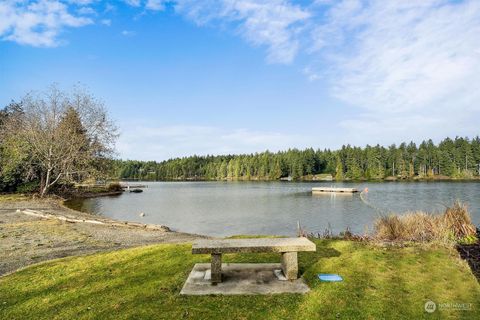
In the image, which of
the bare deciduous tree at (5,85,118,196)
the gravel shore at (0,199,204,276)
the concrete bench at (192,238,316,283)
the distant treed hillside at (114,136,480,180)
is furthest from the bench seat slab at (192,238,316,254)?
the distant treed hillside at (114,136,480,180)

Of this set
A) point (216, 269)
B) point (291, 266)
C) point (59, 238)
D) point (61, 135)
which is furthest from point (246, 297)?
point (61, 135)

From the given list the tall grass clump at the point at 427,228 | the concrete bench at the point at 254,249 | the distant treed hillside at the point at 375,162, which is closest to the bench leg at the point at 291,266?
the concrete bench at the point at 254,249

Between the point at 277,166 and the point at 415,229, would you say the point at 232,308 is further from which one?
the point at 277,166

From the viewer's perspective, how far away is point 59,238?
15.1m

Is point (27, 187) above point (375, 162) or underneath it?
underneath

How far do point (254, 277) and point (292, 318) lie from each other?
6.52 feet

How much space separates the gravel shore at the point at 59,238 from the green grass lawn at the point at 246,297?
212 centimetres

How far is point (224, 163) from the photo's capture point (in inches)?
7628

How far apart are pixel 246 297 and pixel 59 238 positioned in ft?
39.1

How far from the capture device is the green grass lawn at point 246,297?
236 inches

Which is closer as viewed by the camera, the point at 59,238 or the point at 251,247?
the point at 251,247

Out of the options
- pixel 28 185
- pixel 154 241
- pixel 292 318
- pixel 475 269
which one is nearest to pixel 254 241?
pixel 292 318

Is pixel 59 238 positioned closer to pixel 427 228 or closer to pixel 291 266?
pixel 291 266

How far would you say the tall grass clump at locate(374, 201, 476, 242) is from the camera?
1147 centimetres
